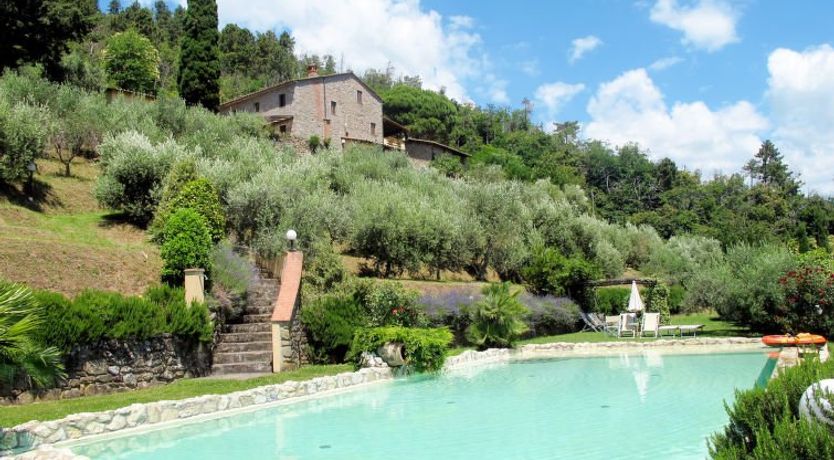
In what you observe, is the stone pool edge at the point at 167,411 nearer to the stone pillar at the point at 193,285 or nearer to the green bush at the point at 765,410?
the stone pillar at the point at 193,285

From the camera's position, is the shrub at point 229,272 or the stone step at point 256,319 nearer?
the shrub at point 229,272

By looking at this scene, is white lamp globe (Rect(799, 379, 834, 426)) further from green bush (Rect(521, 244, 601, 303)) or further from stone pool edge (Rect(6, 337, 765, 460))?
green bush (Rect(521, 244, 601, 303))

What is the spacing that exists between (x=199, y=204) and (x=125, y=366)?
7600 mm

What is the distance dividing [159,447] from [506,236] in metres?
22.1

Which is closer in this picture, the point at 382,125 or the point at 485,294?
the point at 485,294

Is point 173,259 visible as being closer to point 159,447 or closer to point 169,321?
point 169,321

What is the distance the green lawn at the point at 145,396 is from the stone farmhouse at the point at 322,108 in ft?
Result: 101

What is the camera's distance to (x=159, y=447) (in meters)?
8.73

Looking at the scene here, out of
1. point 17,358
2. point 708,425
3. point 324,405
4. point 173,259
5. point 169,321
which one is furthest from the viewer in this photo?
point 173,259

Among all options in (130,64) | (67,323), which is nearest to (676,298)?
(67,323)

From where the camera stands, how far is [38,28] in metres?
32.9

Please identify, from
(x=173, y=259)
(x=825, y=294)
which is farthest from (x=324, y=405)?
(x=825, y=294)

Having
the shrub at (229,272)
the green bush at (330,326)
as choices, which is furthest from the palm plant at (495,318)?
the shrub at (229,272)

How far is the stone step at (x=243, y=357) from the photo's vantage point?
1445 cm
